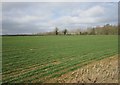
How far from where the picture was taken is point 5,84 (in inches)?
352

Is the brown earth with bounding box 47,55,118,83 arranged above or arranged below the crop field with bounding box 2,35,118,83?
below

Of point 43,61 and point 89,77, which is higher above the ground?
point 43,61

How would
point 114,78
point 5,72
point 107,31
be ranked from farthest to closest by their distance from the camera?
1. point 107,31
2. point 5,72
3. point 114,78

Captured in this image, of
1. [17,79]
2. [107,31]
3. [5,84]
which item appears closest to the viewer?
[5,84]

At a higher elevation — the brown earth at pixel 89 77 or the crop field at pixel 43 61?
the crop field at pixel 43 61

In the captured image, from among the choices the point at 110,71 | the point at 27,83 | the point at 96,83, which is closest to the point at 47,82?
the point at 27,83

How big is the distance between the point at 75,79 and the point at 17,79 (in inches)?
104

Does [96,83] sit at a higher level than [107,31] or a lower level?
lower

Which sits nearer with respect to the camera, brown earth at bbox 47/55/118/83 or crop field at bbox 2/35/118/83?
brown earth at bbox 47/55/118/83

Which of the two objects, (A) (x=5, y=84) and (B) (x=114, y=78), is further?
(B) (x=114, y=78)

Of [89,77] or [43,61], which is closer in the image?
[89,77]

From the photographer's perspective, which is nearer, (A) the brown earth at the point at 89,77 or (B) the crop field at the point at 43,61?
(A) the brown earth at the point at 89,77

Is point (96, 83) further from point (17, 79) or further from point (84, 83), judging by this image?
point (17, 79)

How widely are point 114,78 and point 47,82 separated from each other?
3384mm
